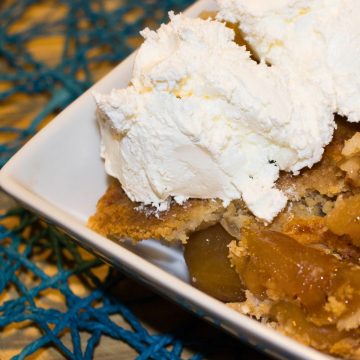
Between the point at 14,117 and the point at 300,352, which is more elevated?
the point at 14,117

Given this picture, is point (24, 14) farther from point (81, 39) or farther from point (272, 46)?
point (272, 46)

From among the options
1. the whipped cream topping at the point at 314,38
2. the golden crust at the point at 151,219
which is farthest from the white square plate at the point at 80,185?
the whipped cream topping at the point at 314,38

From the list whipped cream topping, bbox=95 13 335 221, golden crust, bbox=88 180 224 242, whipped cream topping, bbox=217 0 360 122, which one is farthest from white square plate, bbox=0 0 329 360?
whipped cream topping, bbox=217 0 360 122

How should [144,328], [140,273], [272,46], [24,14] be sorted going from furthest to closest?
[24,14] → [144,328] → [272,46] → [140,273]

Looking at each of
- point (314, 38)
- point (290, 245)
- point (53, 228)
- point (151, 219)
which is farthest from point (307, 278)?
point (53, 228)

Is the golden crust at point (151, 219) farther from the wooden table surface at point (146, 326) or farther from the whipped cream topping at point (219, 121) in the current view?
the wooden table surface at point (146, 326)

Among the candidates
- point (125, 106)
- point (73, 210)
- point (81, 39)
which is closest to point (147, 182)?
point (125, 106)

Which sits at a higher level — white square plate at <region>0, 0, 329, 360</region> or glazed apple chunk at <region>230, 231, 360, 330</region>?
white square plate at <region>0, 0, 329, 360</region>

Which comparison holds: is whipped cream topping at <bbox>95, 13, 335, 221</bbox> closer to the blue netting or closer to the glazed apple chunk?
the glazed apple chunk
